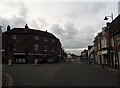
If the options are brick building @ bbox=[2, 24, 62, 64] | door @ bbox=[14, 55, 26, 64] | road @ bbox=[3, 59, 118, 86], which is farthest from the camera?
brick building @ bbox=[2, 24, 62, 64]

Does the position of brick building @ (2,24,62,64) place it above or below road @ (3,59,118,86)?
above

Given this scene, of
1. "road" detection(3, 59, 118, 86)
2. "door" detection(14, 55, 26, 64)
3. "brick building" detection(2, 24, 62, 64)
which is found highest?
"brick building" detection(2, 24, 62, 64)

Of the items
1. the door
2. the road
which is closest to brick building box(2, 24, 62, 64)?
the door

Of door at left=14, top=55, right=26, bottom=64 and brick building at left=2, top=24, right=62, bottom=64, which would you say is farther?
brick building at left=2, top=24, right=62, bottom=64

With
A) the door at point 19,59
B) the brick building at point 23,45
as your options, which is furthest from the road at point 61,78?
the brick building at point 23,45

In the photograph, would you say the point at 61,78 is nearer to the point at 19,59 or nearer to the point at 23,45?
the point at 19,59

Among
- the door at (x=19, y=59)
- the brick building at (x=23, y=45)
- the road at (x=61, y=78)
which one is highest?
the brick building at (x=23, y=45)

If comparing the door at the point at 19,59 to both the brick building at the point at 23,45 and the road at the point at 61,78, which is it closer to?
the brick building at the point at 23,45

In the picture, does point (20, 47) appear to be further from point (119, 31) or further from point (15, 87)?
point (15, 87)

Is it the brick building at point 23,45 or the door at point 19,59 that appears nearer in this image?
the door at point 19,59

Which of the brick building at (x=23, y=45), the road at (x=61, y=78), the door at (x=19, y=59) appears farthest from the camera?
the brick building at (x=23, y=45)

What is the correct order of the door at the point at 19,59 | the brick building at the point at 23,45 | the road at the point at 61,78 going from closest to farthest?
the road at the point at 61,78, the door at the point at 19,59, the brick building at the point at 23,45

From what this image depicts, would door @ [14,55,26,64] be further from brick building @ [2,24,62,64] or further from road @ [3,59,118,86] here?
road @ [3,59,118,86]

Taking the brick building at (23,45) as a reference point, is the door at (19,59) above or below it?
below
